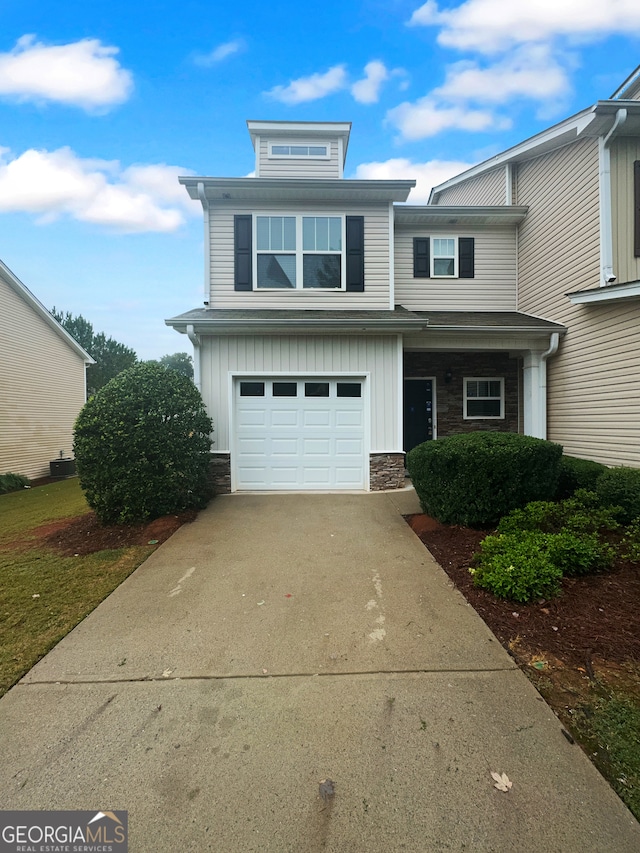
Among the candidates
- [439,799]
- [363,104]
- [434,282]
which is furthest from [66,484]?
[363,104]

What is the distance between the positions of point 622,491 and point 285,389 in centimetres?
562

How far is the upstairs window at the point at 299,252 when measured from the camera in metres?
8.34

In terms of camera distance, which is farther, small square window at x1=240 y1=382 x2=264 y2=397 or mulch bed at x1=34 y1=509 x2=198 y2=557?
small square window at x1=240 y1=382 x2=264 y2=397

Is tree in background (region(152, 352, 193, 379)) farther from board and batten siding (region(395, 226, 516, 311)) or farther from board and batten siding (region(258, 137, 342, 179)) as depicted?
board and batten siding (region(395, 226, 516, 311))

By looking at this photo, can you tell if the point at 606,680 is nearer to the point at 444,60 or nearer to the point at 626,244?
A: the point at 626,244

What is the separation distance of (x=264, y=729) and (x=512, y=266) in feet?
34.7

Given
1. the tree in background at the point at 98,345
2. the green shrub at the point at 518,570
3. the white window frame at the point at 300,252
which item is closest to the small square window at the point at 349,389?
the white window frame at the point at 300,252

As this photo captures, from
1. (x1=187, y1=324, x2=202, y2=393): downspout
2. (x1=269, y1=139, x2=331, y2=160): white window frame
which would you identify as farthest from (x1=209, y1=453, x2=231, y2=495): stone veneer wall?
(x1=269, y1=139, x2=331, y2=160): white window frame

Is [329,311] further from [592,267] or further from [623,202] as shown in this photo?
[623,202]

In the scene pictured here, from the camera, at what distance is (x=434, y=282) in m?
9.43

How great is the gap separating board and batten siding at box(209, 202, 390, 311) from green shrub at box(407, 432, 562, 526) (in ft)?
14.2

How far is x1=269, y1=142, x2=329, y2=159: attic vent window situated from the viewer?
9.63 meters

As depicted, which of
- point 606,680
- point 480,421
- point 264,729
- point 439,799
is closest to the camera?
point 439,799

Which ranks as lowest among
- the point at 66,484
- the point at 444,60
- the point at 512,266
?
the point at 66,484
